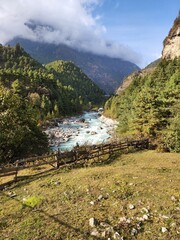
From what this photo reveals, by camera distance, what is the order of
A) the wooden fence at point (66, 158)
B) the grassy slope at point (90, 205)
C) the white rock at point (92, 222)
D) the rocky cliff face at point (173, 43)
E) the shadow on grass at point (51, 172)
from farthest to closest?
the rocky cliff face at point (173, 43)
the wooden fence at point (66, 158)
the shadow on grass at point (51, 172)
the white rock at point (92, 222)
the grassy slope at point (90, 205)

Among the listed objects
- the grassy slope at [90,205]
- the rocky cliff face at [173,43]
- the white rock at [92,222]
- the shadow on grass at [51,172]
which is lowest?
the shadow on grass at [51,172]

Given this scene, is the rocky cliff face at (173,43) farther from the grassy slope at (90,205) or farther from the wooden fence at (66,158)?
the grassy slope at (90,205)

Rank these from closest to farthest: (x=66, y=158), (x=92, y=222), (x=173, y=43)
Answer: (x=92, y=222), (x=66, y=158), (x=173, y=43)

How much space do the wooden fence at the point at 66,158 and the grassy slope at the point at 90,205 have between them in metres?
1.70

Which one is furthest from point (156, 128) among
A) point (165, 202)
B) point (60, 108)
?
point (60, 108)

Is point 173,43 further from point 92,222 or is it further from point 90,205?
point 92,222

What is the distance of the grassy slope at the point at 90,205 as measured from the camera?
11.0 meters

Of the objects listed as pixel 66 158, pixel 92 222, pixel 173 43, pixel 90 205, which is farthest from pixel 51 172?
pixel 173 43

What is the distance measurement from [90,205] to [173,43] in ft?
432

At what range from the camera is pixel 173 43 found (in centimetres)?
12681

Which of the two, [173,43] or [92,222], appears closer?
[92,222]

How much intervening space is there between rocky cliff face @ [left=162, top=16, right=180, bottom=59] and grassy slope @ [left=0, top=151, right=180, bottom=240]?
117 m

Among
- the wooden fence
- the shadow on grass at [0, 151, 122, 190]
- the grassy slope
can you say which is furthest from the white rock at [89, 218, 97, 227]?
the wooden fence

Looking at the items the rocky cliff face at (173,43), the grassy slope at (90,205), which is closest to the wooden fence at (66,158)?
the grassy slope at (90,205)
